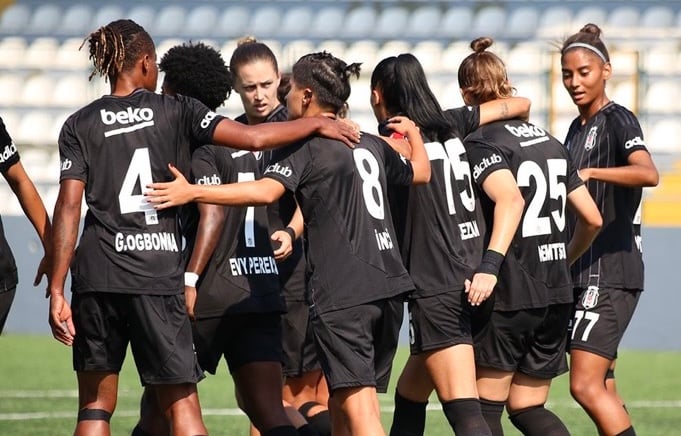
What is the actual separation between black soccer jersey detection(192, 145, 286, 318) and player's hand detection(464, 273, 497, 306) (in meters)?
1.02

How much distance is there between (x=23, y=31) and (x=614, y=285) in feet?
47.2

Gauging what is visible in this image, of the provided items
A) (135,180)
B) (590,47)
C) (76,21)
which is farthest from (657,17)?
(135,180)

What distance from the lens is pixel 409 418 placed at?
6352 millimetres

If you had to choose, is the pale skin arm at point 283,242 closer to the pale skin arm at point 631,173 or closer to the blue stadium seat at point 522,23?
the pale skin arm at point 631,173

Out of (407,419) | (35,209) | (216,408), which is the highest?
(35,209)

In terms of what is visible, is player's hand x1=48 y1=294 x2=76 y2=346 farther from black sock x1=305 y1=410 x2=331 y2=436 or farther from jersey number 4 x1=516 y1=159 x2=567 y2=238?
jersey number 4 x1=516 y1=159 x2=567 y2=238

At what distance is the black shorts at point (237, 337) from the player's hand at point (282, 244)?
1.04ft

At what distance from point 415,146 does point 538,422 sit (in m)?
1.56

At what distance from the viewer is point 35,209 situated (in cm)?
587

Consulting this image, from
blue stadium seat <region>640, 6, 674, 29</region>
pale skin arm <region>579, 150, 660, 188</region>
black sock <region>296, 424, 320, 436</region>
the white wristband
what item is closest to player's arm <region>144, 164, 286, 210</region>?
the white wristband

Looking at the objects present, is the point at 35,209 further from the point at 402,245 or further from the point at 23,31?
the point at 23,31

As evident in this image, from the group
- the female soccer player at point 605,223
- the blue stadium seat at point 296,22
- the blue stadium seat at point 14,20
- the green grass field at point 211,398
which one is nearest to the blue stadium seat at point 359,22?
the blue stadium seat at point 296,22

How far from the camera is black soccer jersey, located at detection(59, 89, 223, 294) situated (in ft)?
17.6

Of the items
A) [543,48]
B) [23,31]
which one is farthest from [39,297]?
[543,48]
